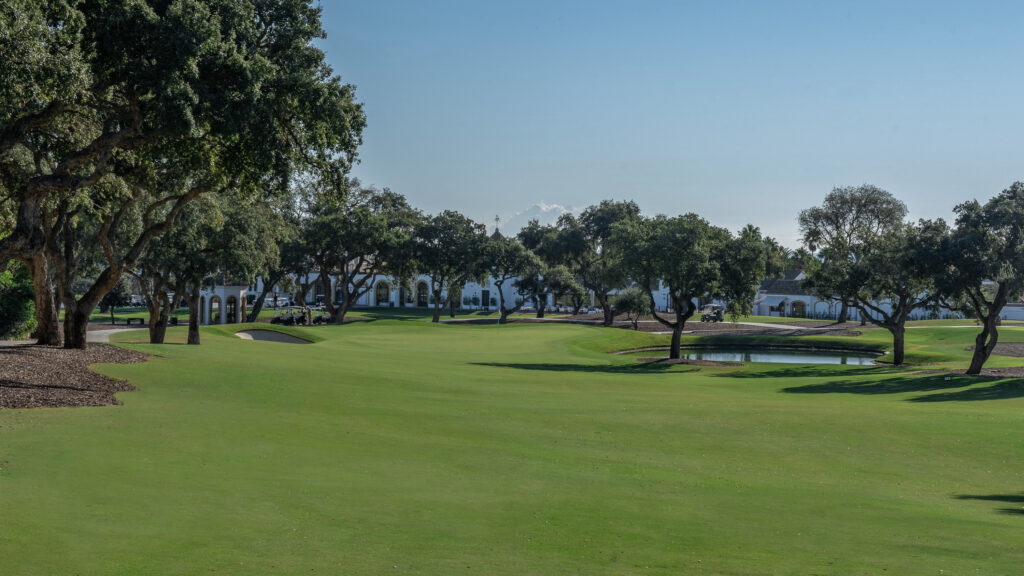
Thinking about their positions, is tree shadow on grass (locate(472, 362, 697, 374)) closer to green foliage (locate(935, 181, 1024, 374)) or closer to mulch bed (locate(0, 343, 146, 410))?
green foliage (locate(935, 181, 1024, 374))

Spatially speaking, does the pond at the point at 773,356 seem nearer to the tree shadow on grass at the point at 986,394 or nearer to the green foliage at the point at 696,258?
the green foliage at the point at 696,258

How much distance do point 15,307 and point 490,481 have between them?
37.7 metres

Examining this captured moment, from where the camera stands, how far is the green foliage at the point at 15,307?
40.6m

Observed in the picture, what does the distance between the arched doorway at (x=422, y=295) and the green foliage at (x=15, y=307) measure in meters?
95.0

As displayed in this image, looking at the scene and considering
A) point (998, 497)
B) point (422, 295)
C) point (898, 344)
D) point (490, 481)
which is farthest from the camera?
point (422, 295)

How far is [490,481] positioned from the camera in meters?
12.7

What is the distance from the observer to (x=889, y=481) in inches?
563

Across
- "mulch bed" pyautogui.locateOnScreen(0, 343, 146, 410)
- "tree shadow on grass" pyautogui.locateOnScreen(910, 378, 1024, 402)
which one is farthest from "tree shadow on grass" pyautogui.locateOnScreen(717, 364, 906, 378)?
"mulch bed" pyautogui.locateOnScreen(0, 343, 146, 410)

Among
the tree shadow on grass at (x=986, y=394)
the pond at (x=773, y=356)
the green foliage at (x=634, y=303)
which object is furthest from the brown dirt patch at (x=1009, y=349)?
the green foliage at (x=634, y=303)

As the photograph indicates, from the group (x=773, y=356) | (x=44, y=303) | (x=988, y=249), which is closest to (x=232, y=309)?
(x=773, y=356)

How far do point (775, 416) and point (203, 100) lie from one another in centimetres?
1675

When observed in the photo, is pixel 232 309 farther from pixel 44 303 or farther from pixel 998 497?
pixel 998 497

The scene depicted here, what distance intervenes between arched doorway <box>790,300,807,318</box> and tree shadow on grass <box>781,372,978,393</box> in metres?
86.7

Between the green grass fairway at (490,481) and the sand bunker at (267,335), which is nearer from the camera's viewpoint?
the green grass fairway at (490,481)
